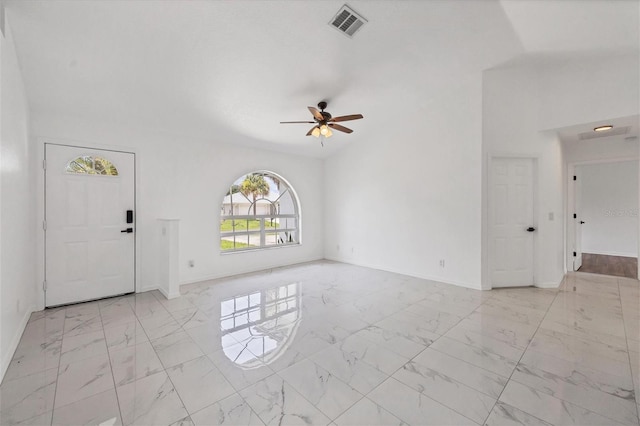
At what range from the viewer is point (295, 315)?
126 inches

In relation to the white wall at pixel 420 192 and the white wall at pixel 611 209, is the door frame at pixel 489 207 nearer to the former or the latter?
the white wall at pixel 420 192

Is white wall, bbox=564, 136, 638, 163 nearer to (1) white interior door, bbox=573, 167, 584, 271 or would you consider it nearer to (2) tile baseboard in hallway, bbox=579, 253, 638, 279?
(1) white interior door, bbox=573, 167, 584, 271

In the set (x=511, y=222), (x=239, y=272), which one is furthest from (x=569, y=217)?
(x=239, y=272)

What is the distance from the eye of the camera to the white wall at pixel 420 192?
416 centimetres

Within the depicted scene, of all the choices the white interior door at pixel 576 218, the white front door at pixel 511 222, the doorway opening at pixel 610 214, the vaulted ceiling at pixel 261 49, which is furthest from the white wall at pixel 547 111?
the doorway opening at pixel 610 214

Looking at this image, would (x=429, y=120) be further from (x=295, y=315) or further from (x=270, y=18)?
(x=295, y=315)

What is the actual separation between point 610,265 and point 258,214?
25.1ft

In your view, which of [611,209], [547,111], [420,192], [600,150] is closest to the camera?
[547,111]

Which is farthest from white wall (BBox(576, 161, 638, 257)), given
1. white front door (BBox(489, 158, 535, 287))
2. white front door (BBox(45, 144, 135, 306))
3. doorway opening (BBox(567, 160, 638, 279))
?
white front door (BBox(45, 144, 135, 306))

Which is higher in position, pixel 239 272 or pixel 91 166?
pixel 91 166

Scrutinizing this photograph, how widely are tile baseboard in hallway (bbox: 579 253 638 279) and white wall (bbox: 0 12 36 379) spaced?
841 centimetres

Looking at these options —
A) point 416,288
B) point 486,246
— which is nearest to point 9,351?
point 416,288

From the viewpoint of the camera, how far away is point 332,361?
7.31ft

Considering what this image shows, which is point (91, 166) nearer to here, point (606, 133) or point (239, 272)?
point (239, 272)
